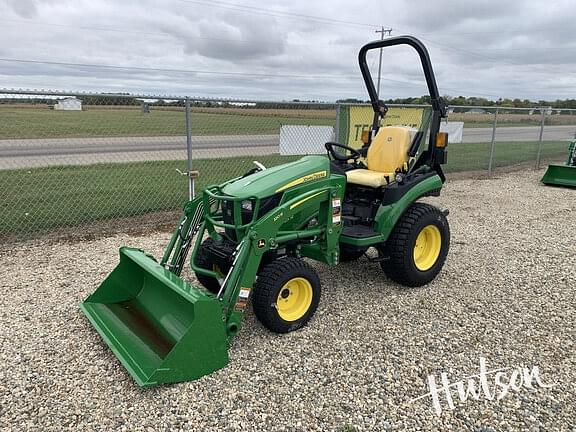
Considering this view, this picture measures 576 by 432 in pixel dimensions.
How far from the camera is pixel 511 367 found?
304cm

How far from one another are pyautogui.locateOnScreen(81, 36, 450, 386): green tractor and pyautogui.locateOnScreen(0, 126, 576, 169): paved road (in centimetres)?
435

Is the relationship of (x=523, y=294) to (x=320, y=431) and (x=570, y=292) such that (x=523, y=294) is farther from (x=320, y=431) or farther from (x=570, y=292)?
(x=320, y=431)

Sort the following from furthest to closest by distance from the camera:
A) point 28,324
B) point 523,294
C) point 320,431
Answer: point 523,294, point 28,324, point 320,431

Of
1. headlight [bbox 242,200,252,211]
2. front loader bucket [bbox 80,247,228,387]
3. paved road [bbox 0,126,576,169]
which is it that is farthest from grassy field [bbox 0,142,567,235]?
headlight [bbox 242,200,252,211]

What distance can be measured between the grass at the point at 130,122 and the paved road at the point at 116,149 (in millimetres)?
168

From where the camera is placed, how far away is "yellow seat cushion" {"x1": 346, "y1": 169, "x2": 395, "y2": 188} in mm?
4012

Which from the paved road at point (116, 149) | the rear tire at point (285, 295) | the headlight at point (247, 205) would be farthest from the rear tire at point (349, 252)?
the paved road at point (116, 149)

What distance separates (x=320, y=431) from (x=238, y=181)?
6.30ft

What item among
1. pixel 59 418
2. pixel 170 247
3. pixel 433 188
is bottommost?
pixel 59 418

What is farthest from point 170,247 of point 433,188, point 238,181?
point 433,188

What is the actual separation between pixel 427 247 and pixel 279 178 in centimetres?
181

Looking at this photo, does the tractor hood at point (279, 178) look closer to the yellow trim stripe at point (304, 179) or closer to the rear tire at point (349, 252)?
the yellow trim stripe at point (304, 179)

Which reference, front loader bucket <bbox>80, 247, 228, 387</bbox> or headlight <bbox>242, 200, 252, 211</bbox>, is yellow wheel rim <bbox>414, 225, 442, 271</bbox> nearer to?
headlight <bbox>242, 200, 252, 211</bbox>

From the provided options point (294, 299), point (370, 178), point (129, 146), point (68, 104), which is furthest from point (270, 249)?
point (129, 146)
